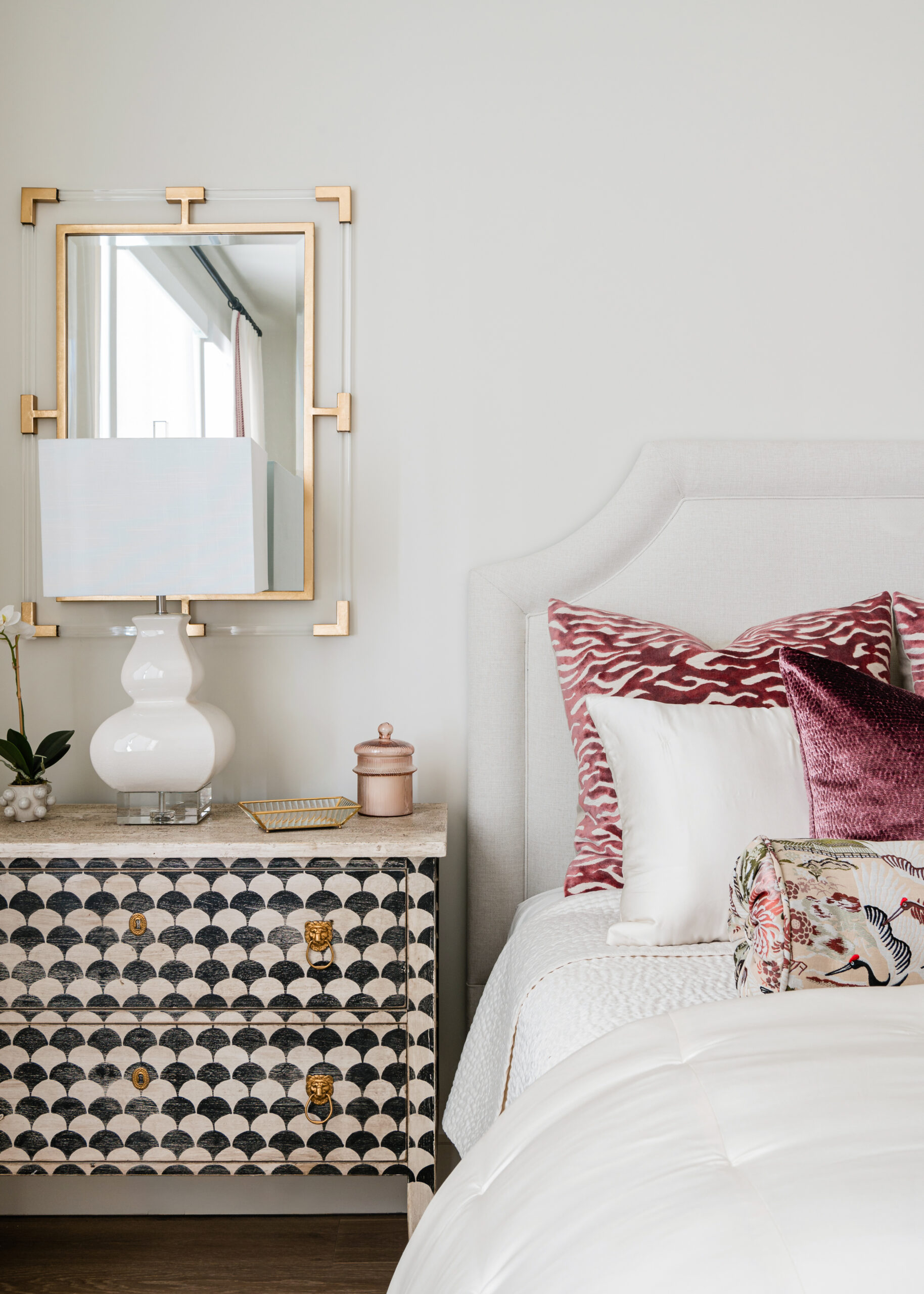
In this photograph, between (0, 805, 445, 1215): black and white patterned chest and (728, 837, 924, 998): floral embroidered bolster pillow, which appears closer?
(728, 837, 924, 998): floral embroidered bolster pillow

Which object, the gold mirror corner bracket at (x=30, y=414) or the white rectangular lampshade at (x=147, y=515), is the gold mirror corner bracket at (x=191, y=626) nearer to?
the white rectangular lampshade at (x=147, y=515)

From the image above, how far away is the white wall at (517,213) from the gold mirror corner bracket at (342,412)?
0.12ft

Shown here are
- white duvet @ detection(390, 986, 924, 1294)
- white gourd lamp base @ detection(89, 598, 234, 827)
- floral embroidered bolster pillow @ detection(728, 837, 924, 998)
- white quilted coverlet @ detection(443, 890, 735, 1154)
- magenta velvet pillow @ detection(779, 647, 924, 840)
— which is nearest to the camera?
white duvet @ detection(390, 986, 924, 1294)

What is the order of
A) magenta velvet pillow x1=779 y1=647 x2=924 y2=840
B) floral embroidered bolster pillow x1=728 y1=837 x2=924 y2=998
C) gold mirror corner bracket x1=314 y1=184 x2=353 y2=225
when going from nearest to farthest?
floral embroidered bolster pillow x1=728 y1=837 x2=924 y2=998, magenta velvet pillow x1=779 y1=647 x2=924 y2=840, gold mirror corner bracket x1=314 y1=184 x2=353 y2=225

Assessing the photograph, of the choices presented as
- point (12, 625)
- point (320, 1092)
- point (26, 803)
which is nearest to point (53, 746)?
point (26, 803)

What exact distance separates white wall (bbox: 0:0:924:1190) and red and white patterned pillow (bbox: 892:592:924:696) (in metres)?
0.41

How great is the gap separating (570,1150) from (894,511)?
58.2 inches

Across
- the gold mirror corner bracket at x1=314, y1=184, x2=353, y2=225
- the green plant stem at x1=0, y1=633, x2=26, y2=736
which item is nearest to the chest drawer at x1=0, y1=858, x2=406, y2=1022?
the green plant stem at x1=0, y1=633, x2=26, y2=736

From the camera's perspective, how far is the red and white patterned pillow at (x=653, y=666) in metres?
1.56

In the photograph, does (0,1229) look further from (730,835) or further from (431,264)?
(431,264)

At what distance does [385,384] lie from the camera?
1908 mm

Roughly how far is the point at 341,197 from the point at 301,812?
121 centimetres

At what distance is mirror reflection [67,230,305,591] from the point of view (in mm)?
1891

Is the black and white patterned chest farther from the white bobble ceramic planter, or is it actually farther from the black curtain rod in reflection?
the black curtain rod in reflection
